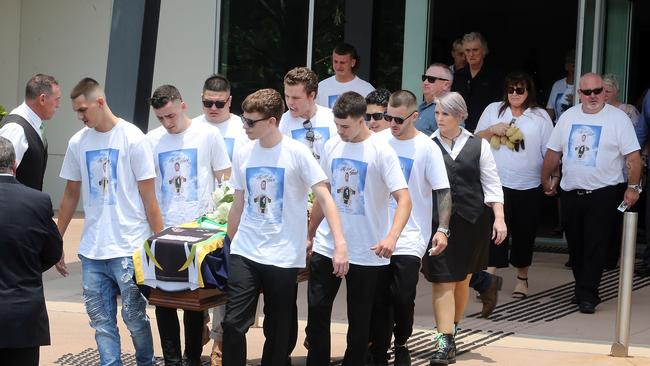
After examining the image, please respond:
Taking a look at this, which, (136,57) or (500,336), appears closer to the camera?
(500,336)

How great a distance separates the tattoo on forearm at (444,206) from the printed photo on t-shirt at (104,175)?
207 cm

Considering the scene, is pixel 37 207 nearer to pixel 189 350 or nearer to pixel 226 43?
pixel 189 350

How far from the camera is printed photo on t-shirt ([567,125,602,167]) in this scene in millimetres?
10344

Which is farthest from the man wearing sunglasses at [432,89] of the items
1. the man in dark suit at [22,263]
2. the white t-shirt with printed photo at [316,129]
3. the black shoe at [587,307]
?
the man in dark suit at [22,263]

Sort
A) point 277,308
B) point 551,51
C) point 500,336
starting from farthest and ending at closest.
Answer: point 551,51 → point 500,336 → point 277,308

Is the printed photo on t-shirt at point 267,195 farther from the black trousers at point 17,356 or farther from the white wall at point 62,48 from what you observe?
the white wall at point 62,48

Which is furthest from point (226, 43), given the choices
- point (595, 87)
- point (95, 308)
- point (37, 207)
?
point (37, 207)

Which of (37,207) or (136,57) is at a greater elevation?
(136,57)

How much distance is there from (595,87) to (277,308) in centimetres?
436

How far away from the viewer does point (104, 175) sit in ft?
24.7

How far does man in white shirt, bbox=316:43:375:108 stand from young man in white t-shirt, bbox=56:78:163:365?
Answer: 3522 millimetres

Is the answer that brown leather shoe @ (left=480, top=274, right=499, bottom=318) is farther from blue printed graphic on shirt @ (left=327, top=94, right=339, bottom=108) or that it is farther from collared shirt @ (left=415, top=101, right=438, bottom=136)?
blue printed graphic on shirt @ (left=327, top=94, right=339, bottom=108)

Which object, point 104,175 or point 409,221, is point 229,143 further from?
point 409,221

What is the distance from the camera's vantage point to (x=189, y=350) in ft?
26.3
